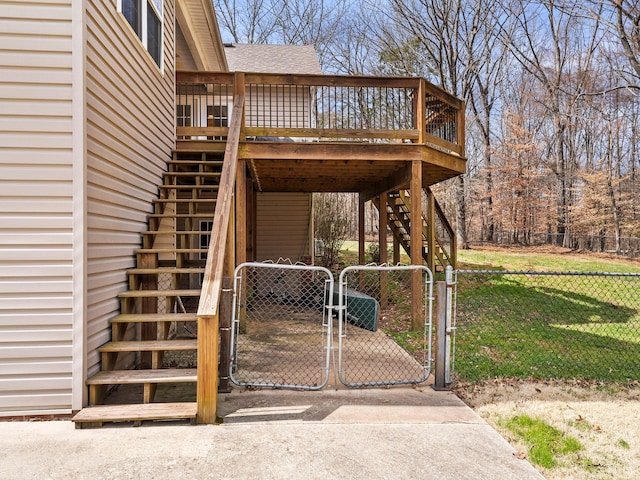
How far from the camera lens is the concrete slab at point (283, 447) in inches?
103

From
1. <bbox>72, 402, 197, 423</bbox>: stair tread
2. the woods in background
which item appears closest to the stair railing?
<bbox>72, 402, 197, 423</bbox>: stair tread

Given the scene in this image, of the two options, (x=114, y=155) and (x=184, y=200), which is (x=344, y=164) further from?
(x=114, y=155)

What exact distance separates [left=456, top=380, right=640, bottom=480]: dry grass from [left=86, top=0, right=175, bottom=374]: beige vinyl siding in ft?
11.6

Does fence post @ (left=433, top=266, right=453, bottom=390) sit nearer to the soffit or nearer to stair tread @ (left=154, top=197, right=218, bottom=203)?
stair tread @ (left=154, top=197, right=218, bottom=203)

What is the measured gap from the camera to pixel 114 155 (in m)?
4.05

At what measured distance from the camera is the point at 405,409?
358 cm

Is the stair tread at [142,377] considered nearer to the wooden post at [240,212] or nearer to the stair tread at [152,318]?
the stair tread at [152,318]

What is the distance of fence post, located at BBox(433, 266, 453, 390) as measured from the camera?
3932 mm

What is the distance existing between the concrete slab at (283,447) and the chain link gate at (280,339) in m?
0.65

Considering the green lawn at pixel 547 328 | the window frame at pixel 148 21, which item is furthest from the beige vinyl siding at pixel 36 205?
the green lawn at pixel 547 328

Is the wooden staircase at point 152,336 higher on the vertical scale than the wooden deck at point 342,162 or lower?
lower

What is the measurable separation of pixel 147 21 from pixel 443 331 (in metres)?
5.15

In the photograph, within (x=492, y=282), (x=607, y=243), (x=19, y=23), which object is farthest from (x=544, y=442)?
(x=607, y=243)

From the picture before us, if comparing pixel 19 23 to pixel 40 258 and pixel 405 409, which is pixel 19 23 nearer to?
pixel 40 258
